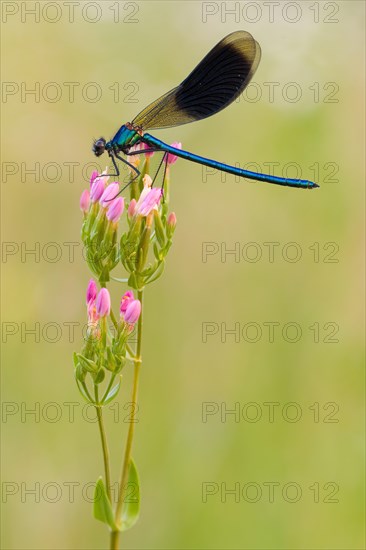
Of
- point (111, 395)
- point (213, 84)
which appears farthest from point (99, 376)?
point (213, 84)

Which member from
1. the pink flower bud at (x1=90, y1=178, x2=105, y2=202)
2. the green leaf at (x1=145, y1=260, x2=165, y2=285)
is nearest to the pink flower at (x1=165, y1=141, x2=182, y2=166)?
the pink flower bud at (x1=90, y1=178, x2=105, y2=202)

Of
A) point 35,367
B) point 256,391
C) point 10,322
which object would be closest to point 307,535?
point 256,391

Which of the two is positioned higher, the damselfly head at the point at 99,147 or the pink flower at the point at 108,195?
the damselfly head at the point at 99,147

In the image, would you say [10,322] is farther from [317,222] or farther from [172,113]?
[317,222]

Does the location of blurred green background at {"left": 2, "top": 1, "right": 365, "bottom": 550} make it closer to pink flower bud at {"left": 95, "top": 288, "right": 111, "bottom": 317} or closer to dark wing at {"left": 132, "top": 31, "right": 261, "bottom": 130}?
pink flower bud at {"left": 95, "top": 288, "right": 111, "bottom": 317}

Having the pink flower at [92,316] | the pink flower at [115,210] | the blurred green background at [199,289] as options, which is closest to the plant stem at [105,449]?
the pink flower at [92,316]

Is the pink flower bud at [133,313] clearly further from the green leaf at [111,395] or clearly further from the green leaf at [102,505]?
the green leaf at [102,505]
